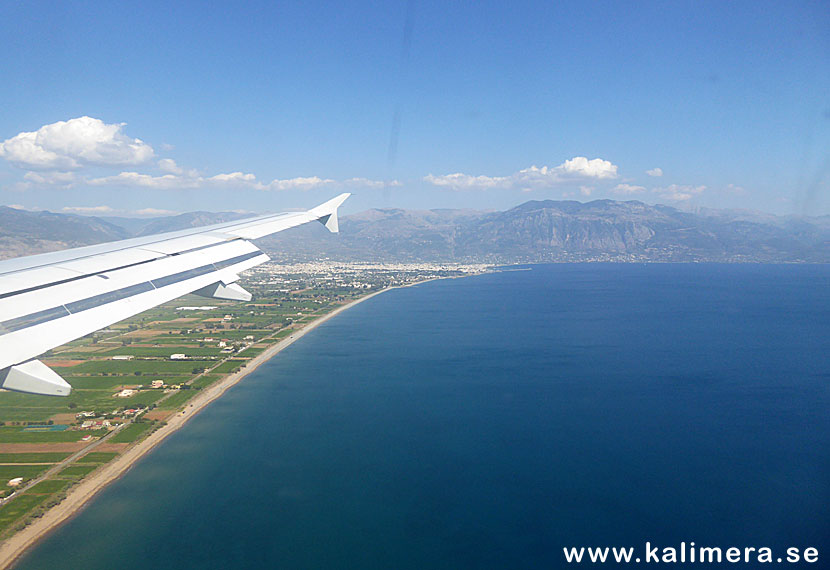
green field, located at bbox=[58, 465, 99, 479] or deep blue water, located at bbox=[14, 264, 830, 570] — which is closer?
deep blue water, located at bbox=[14, 264, 830, 570]

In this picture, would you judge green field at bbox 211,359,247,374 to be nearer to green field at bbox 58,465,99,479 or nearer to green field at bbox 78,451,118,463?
green field at bbox 78,451,118,463

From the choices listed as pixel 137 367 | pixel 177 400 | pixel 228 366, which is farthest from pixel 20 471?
A: pixel 228 366

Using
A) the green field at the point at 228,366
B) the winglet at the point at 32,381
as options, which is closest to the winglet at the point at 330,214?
the winglet at the point at 32,381

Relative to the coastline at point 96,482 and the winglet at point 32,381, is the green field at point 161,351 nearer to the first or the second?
the coastline at point 96,482

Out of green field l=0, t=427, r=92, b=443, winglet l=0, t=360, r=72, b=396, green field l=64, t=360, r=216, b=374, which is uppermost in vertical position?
→ winglet l=0, t=360, r=72, b=396

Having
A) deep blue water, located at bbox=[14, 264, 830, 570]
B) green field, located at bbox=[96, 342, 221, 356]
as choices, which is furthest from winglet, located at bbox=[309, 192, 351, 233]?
green field, located at bbox=[96, 342, 221, 356]

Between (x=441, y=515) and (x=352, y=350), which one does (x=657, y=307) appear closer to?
(x=352, y=350)

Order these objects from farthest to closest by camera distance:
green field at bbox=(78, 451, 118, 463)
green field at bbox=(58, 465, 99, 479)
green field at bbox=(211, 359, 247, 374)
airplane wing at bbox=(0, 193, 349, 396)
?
1. green field at bbox=(211, 359, 247, 374)
2. green field at bbox=(78, 451, 118, 463)
3. green field at bbox=(58, 465, 99, 479)
4. airplane wing at bbox=(0, 193, 349, 396)
